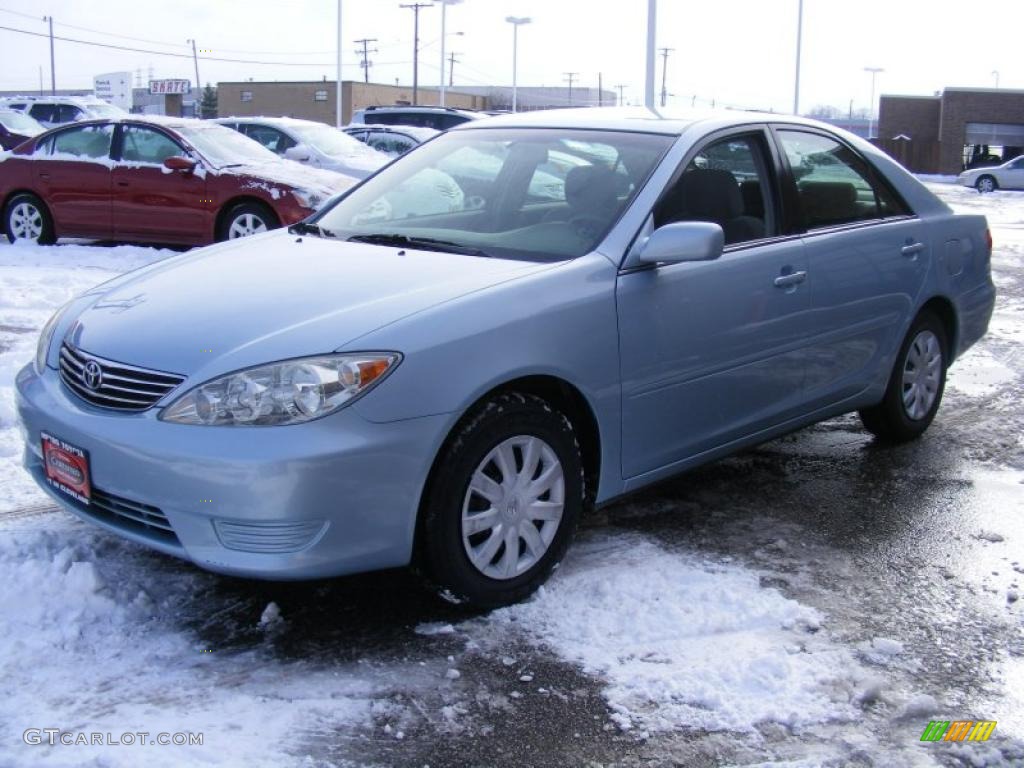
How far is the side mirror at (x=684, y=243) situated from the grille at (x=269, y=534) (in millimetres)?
1518

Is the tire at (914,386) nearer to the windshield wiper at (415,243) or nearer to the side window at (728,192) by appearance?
the side window at (728,192)

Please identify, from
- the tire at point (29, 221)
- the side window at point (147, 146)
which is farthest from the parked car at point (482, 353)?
the tire at point (29, 221)

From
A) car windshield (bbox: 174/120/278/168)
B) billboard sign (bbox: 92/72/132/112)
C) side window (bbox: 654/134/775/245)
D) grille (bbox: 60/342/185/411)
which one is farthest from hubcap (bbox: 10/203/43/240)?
billboard sign (bbox: 92/72/132/112)

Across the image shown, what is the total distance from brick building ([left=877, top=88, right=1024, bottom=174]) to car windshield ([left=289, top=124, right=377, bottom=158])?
42.7m

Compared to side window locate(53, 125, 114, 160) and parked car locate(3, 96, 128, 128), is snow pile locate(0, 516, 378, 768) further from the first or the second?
parked car locate(3, 96, 128, 128)

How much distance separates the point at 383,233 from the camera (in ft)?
15.0

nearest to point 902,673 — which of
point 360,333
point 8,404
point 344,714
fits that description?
point 344,714

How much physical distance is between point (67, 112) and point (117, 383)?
27.1 meters

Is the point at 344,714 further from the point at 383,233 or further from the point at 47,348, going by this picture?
the point at 383,233

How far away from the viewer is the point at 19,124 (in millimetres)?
25188

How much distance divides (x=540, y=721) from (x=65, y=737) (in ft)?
4.00

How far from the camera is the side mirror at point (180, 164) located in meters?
11.5

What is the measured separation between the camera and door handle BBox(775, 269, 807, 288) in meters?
4.66

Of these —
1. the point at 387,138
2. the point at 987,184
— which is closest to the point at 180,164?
the point at 387,138
